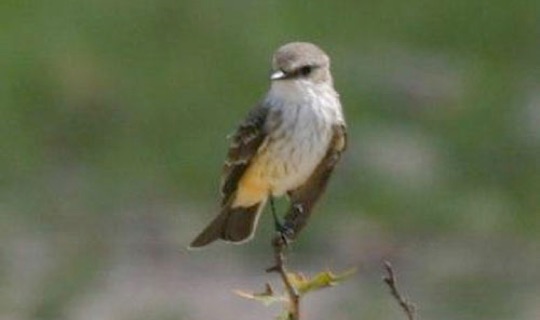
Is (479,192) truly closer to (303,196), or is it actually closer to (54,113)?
(54,113)

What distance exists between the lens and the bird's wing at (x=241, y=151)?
5.52 meters

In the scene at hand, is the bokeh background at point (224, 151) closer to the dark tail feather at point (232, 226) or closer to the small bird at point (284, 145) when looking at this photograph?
the small bird at point (284, 145)

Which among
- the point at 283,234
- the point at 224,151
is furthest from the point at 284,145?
the point at 224,151

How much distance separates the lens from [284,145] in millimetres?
5762

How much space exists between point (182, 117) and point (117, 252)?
69 cm

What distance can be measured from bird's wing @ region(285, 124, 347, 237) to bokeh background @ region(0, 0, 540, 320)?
444 cm

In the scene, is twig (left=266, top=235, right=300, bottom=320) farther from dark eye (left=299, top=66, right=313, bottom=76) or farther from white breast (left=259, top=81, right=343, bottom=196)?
dark eye (left=299, top=66, right=313, bottom=76)

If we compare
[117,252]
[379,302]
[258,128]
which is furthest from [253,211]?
[117,252]

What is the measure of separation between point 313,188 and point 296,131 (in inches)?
25.5

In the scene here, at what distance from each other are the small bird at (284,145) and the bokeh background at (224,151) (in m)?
4.00

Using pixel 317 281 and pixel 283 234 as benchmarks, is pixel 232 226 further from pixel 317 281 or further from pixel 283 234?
pixel 317 281

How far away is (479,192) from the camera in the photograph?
431 inches

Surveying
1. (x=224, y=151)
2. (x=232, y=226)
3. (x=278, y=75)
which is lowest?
(x=224, y=151)

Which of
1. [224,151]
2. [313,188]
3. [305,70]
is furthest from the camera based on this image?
[224,151]
